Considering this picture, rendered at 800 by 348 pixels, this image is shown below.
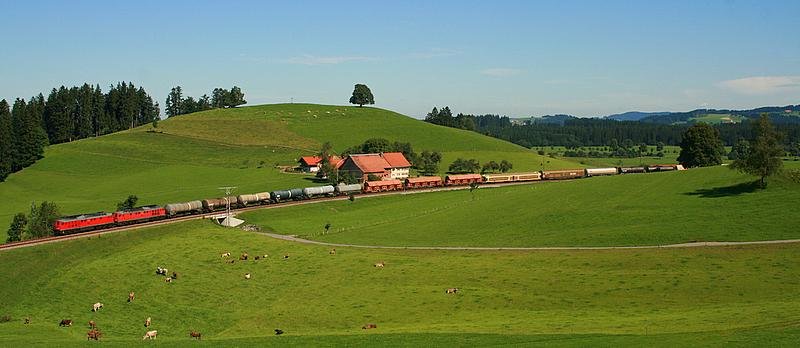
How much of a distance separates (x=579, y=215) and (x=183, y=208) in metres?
55.0

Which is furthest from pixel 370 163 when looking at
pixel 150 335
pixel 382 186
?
pixel 150 335

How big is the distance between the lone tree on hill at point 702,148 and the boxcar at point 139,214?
106448 mm

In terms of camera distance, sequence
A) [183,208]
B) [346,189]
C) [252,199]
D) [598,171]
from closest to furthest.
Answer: [183,208] → [252,199] → [346,189] → [598,171]

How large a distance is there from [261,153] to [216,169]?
23.5 meters

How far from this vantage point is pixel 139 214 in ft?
313

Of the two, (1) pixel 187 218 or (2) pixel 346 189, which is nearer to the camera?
(1) pixel 187 218

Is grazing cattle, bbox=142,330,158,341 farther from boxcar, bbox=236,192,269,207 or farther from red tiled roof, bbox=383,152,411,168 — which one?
red tiled roof, bbox=383,152,411,168

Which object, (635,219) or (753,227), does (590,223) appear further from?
(753,227)

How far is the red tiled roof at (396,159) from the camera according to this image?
15538 centimetres

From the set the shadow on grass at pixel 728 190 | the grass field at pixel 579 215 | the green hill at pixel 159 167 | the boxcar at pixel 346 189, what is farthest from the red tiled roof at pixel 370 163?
the shadow on grass at pixel 728 190

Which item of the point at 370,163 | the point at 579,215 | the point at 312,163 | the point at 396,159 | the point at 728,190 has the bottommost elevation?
the point at 579,215

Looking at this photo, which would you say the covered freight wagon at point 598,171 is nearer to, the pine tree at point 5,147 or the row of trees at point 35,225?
the row of trees at point 35,225

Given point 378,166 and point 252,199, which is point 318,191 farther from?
point 378,166

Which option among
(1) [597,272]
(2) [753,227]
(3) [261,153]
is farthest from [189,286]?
(3) [261,153]
